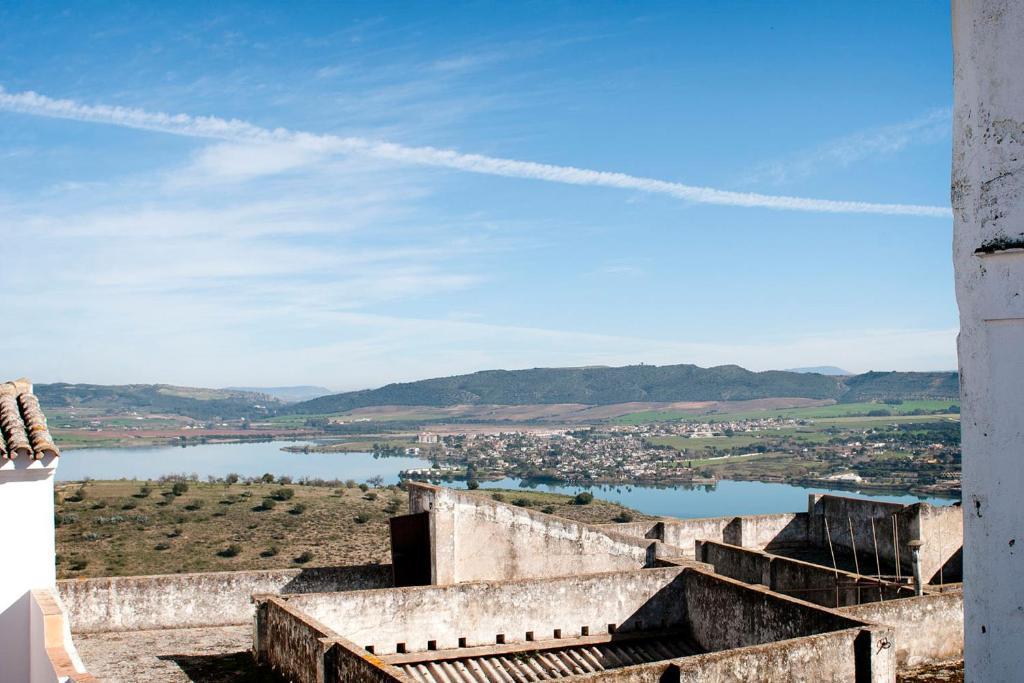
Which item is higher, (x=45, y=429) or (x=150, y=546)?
(x=45, y=429)

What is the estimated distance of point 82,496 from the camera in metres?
38.3

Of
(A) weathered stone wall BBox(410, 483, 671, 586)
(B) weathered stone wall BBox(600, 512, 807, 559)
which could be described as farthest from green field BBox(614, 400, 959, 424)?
(A) weathered stone wall BBox(410, 483, 671, 586)

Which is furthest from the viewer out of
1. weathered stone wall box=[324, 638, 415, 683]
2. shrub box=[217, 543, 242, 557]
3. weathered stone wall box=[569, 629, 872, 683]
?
shrub box=[217, 543, 242, 557]

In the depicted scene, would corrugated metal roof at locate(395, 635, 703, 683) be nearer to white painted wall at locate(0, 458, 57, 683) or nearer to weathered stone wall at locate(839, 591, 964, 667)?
weathered stone wall at locate(839, 591, 964, 667)

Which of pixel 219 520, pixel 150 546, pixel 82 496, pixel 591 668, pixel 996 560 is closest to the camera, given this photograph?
pixel 996 560

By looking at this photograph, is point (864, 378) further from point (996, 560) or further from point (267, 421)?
point (996, 560)

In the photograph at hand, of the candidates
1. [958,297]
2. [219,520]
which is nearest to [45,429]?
[958,297]

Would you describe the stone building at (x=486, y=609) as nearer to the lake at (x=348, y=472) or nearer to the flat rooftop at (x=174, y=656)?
the flat rooftop at (x=174, y=656)

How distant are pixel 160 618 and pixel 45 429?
14.6 feet

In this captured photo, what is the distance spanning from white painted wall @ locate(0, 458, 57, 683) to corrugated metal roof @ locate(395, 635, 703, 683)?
443cm

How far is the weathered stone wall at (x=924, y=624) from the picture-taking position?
39.3 ft

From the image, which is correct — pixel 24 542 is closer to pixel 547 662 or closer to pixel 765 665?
pixel 547 662

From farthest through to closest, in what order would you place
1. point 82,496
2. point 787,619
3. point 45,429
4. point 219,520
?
point 82,496
point 219,520
point 787,619
point 45,429

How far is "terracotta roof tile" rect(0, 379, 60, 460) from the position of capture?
33.9 ft
